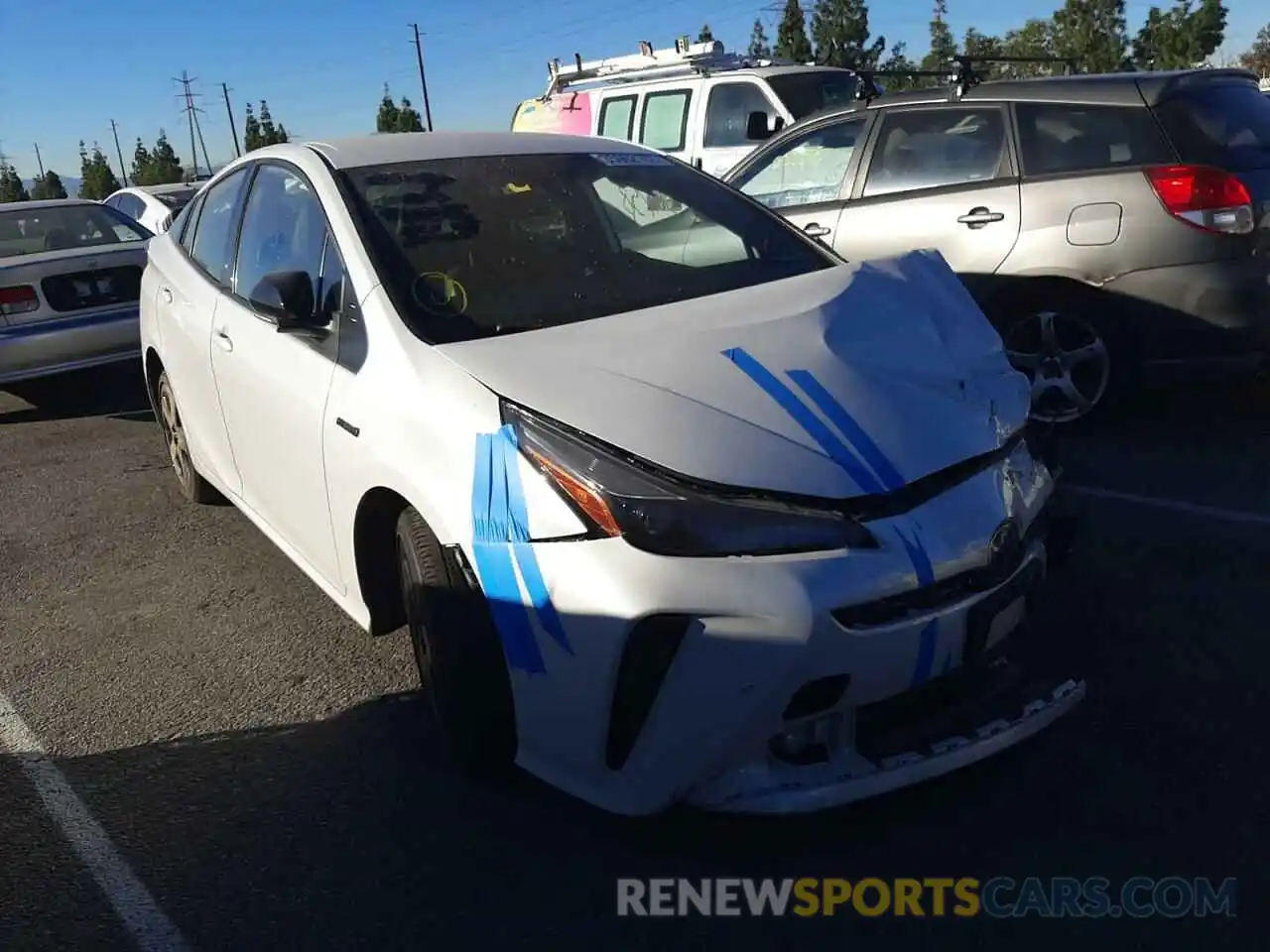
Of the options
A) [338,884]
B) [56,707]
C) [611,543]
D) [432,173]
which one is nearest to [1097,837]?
[611,543]

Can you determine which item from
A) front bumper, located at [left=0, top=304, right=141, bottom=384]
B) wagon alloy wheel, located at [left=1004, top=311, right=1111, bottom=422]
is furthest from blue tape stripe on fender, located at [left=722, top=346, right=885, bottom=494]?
front bumper, located at [left=0, top=304, right=141, bottom=384]

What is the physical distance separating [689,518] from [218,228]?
3.08 m

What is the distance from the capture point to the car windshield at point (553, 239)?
3291mm

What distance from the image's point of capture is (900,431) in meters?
2.65

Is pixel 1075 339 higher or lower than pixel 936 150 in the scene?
lower

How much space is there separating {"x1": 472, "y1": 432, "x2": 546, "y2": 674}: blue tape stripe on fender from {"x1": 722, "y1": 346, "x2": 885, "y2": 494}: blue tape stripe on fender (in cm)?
62

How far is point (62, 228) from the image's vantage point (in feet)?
27.9

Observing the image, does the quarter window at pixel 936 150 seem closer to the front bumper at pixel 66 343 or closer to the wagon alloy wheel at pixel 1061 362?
the wagon alloy wheel at pixel 1061 362

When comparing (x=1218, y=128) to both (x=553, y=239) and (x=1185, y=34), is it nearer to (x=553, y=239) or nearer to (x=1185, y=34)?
(x=553, y=239)

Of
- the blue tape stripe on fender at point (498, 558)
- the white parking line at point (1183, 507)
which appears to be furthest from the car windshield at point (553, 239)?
the white parking line at point (1183, 507)

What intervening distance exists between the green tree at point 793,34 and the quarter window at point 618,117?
35625mm

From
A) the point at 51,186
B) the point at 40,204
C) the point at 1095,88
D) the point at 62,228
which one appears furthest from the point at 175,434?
the point at 51,186

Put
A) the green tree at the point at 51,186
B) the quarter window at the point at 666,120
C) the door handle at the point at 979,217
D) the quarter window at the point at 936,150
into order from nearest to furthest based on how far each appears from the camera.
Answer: the door handle at the point at 979,217 → the quarter window at the point at 936,150 → the quarter window at the point at 666,120 → the green tree at the point at 51,186

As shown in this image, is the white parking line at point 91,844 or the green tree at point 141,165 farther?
the green tree at point 141,165
